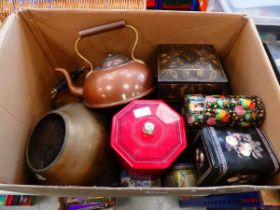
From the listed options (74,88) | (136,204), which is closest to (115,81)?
(74,88)

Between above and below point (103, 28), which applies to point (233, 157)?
below

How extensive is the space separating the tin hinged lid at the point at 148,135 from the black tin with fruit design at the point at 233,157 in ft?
0.24

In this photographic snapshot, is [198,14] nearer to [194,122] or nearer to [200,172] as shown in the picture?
[194,122]

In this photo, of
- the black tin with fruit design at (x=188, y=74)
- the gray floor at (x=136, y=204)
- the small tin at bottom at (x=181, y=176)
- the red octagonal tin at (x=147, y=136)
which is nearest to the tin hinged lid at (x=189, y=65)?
the black tin with fruit design at (x=188, y=74)

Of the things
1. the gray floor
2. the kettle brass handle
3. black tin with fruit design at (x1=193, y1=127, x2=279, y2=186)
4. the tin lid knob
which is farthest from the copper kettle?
the gray floor

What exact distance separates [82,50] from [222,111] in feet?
1.87

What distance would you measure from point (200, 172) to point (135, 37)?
1.73 feet

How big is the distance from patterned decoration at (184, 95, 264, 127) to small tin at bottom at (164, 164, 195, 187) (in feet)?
0.46

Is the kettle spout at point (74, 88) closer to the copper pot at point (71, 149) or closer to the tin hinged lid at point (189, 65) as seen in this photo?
the copper pot at point (71, 149)

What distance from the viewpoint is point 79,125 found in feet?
2.49

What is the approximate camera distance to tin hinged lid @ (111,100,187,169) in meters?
0.70

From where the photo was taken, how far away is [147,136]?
2.36 feet

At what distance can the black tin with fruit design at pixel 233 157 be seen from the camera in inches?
26.1

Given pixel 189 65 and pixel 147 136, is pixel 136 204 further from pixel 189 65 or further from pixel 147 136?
pixel 189 65
